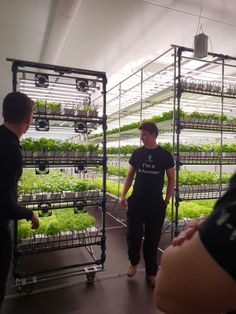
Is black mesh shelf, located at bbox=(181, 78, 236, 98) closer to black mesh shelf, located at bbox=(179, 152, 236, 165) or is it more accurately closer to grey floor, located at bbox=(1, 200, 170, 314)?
black mesh shelf, located at bbox=(179, 152, 236, 165)

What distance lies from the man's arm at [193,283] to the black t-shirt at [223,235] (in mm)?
11

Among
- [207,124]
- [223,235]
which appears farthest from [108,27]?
[223,235]

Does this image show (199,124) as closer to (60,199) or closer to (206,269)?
(60,199)

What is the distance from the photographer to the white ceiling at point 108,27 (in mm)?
3568

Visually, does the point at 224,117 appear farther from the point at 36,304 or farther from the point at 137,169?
the point at 36,304

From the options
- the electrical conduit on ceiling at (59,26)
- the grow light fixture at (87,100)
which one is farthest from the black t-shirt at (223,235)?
the electrical conduit on ceiling at (59,26)

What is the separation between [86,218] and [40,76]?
6.03 ft

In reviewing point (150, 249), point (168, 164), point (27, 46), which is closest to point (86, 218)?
point (150, 249)

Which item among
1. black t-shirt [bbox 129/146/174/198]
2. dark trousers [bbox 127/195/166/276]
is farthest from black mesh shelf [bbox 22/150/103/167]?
dark trousers [bbox 127/195/166/276]

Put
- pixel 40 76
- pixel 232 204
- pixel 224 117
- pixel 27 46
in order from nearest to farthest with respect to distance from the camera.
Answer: pixel 232 204 < pixel 40 76 < pixel 224 117 < pixel 27 46

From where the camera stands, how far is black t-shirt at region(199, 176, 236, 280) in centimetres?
44

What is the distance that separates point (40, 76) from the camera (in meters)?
2.79

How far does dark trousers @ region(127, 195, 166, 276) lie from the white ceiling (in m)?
2.61

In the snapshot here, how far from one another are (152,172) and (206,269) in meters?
2.62
